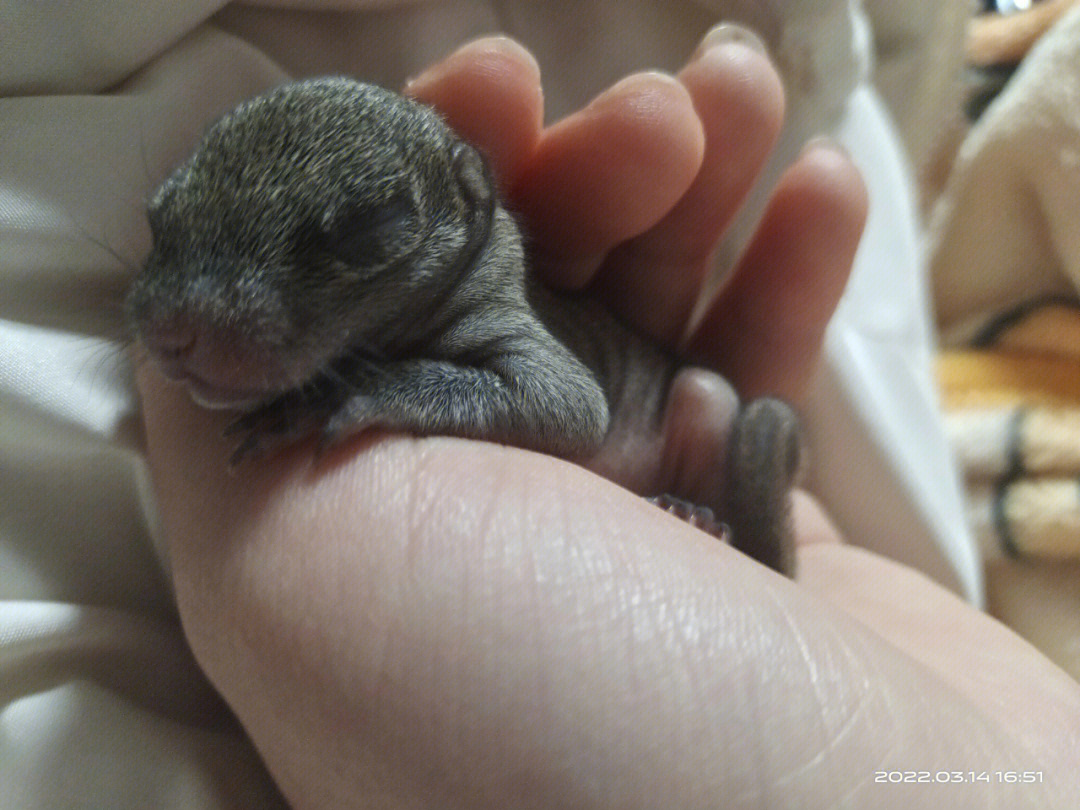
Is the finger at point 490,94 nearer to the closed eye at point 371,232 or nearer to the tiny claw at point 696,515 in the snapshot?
the closed eye at point 371,232

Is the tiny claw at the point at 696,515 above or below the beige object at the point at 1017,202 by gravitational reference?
below

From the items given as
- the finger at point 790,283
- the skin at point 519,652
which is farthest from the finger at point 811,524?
the skin at point 519,652

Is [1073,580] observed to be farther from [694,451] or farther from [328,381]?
[328,381]

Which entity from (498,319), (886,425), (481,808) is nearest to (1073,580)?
(886,425)

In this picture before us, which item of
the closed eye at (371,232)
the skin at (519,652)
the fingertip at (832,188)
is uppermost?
the closed eye at (371,232)

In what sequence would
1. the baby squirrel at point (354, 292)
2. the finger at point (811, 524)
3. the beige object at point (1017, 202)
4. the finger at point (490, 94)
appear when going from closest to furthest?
the baby squirrel at point (354, 292) → the finger at point (490, 94) → the finger at point (811, 524) → the beige object at point (1017, 202)

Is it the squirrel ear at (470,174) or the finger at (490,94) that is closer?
the squirrel ear at (470,174)
